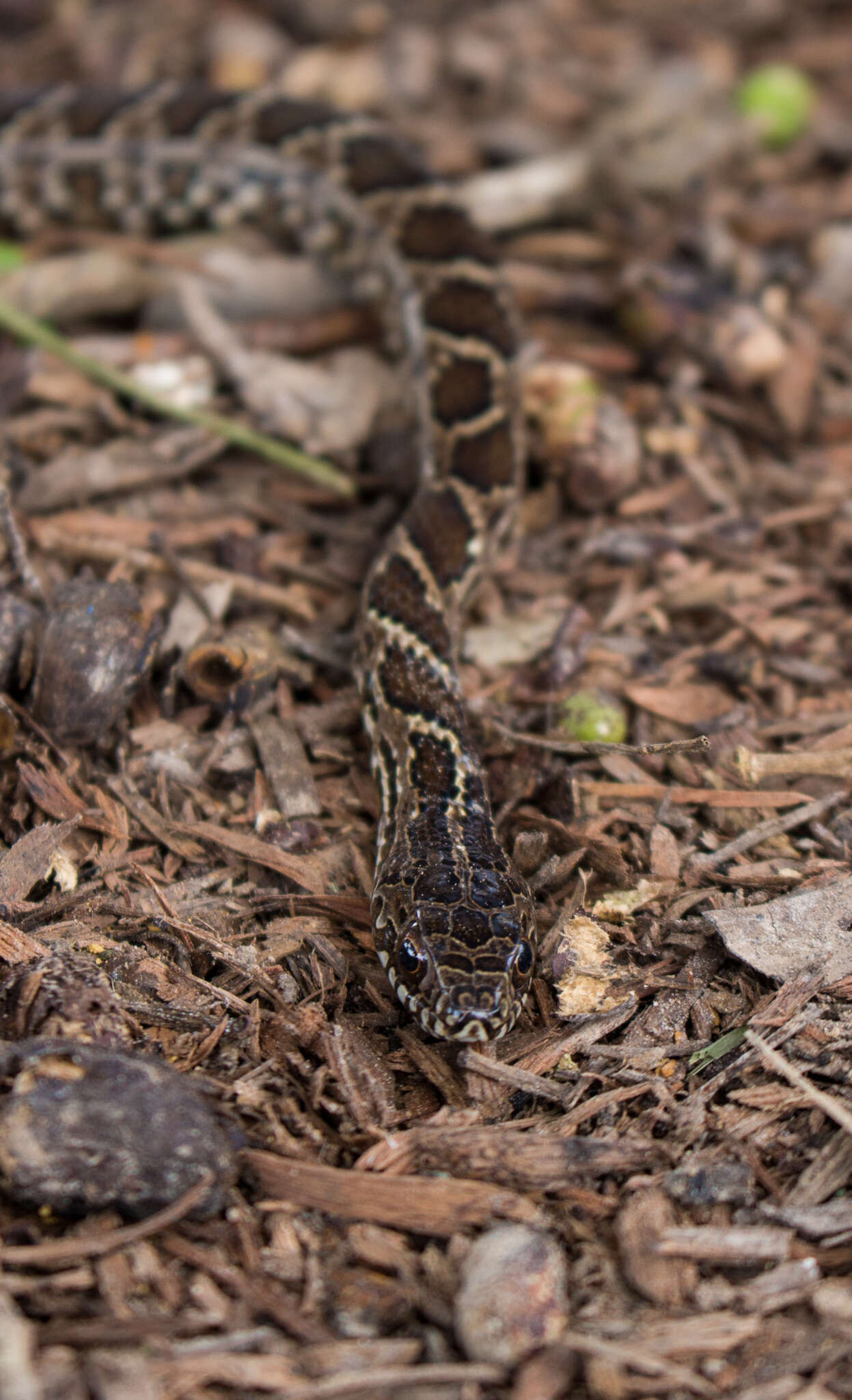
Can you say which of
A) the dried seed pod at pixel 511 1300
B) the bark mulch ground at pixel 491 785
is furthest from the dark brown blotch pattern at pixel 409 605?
the dried seed pod at pixel 511 1300

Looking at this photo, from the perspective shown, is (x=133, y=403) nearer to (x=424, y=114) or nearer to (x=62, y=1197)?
(x=424, y=114)

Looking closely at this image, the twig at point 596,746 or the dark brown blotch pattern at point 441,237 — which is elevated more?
the dark brown blotch pattern at point 441,237

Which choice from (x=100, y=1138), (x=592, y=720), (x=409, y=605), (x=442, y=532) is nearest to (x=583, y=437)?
(x=442, y=532)

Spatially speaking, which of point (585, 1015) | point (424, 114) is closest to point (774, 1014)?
point (585, 1015)

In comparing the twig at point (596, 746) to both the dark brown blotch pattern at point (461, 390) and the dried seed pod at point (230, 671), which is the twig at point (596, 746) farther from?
the dark brown blotch pattern at point (461, 390)

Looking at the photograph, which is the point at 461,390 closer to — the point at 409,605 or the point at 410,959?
the point at 409,605

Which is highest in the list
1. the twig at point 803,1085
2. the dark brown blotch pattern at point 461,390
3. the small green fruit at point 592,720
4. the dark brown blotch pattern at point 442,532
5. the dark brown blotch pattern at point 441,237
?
the dark brown blotch pattern at point 441,237

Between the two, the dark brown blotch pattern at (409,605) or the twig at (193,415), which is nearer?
the dark brown blotch pattern at (409,605)
